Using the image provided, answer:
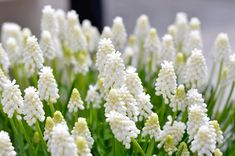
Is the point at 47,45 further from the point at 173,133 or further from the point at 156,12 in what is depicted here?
the point at 156,12

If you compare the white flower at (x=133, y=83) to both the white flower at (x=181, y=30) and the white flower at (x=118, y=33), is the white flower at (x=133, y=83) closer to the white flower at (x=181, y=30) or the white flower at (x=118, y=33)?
the white flower at (x=118, y=33)

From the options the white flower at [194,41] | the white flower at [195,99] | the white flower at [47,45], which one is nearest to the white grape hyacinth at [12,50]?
the white flower at [47,45]

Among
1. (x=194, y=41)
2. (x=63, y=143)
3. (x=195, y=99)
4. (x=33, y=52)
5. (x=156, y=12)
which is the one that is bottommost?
(x=63, y=143)

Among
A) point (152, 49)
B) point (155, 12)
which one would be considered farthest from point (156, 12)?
point (152, 49)

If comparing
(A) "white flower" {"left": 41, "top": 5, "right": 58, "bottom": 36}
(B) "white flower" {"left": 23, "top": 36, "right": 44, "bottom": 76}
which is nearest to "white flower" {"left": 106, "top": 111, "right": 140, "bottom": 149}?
(B) "white flower" {"left": 23, "top": 36, "right": 44, "bottom": 76}

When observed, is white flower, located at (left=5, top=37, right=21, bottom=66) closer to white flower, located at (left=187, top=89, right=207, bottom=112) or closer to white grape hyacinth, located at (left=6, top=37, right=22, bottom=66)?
white grape hyacinth, located at (left=6, top=37, right=22, bottom=66)
